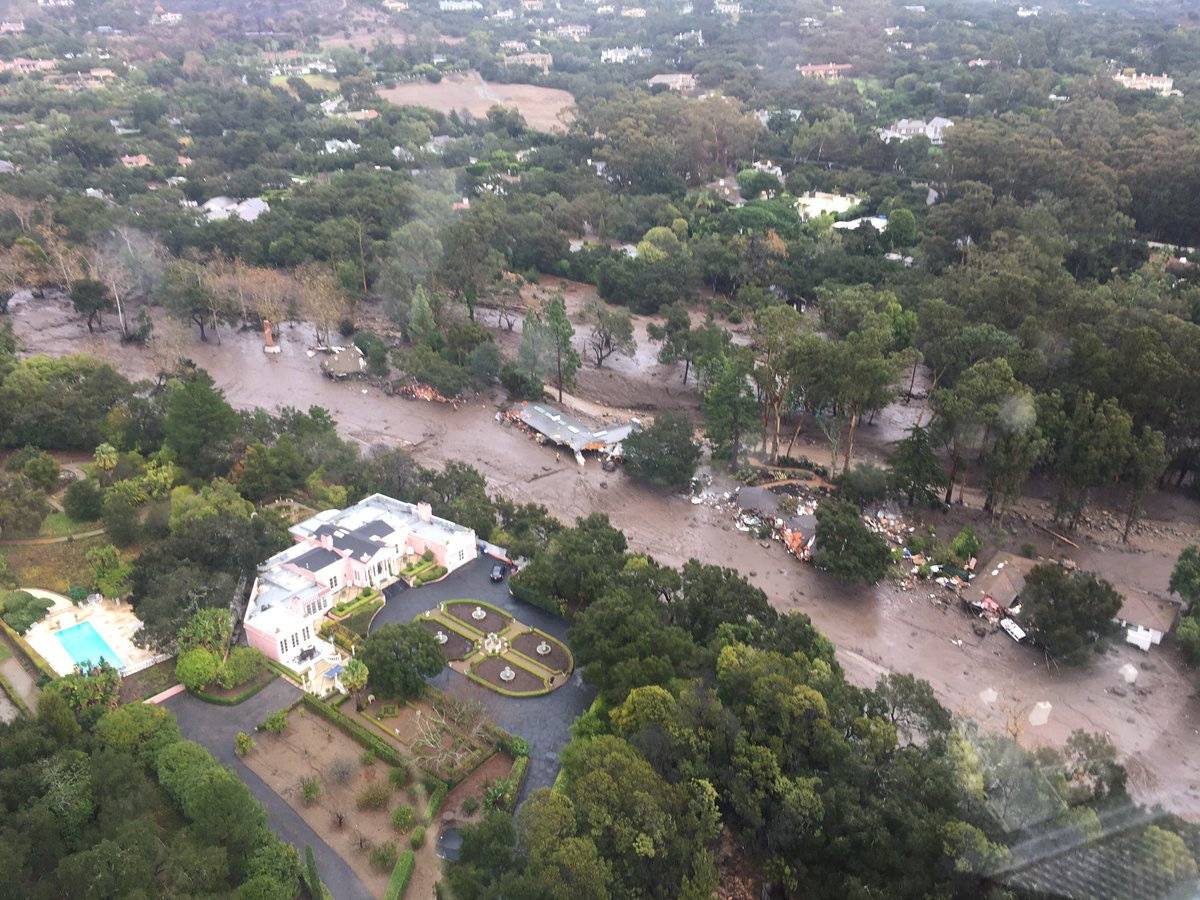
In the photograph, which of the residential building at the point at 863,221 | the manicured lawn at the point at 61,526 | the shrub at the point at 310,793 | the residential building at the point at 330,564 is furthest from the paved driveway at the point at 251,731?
the residential building at the point at 863,221

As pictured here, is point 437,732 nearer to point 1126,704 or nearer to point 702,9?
point 1126,704

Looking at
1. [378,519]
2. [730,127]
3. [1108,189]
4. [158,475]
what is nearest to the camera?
[378,519]

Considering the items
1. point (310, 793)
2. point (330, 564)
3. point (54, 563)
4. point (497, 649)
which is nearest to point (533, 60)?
point (54, 563)

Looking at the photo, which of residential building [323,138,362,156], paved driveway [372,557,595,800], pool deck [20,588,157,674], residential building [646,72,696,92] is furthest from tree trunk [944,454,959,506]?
residential building [646,72,696,92]

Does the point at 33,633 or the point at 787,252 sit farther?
the point at 787,252

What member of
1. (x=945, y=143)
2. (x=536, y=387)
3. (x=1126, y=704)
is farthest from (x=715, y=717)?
(x=945, y=143)
